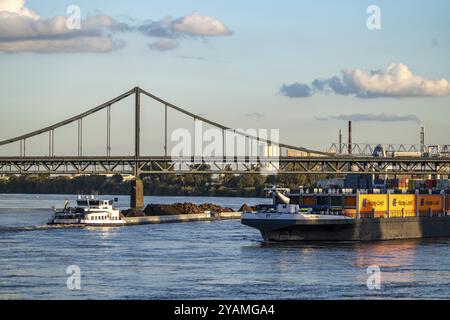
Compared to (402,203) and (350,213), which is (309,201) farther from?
(402,203)

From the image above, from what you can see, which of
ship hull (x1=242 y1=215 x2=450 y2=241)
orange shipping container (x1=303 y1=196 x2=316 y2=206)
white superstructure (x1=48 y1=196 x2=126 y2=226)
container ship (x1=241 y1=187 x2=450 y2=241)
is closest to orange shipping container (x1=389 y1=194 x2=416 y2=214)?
container ship (x1=241 y1=187 x2=450 y2=241)

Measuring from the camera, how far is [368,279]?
47438 mm

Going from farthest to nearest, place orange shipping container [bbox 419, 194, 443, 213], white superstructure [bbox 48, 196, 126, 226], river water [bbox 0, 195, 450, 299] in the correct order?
white superstructure [bbox 48, 196, 126, 226]
orange shipping container [bbox 419, 194, 443, 213]
river water [bbox 0, 195, 450, 299]

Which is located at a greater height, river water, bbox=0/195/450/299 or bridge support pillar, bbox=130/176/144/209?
bridge support pillar, bbox=130/176/144/209

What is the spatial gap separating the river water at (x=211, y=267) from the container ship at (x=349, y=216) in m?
1.48

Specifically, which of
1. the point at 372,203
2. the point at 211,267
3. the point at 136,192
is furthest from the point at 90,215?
the point at 211,267

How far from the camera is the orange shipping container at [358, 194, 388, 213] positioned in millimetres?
72250

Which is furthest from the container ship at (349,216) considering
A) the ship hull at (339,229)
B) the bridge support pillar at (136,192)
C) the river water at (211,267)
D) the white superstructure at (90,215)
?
the bridge support pillar at (136,192)

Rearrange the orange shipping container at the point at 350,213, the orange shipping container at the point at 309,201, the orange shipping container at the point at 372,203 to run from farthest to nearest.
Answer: the orange shipping container at the point at 372,203
the orange shipping container at the point at 309,201
the orange shipping container at the point at 350,213

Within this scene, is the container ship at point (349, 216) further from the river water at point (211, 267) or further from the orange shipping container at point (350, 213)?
the river water at point (211, 267)

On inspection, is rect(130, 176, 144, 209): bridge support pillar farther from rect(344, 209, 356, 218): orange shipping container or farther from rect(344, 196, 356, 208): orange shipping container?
rect(344, 209, 356, 218): orange shipping container

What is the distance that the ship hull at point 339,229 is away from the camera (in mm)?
66938

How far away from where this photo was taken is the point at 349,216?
70312 millimetres
